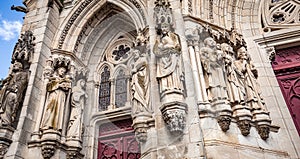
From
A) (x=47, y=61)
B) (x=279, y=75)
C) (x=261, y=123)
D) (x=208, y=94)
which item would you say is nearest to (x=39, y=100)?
(x=47, y=61)

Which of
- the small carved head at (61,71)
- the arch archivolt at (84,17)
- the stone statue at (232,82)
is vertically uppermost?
the arch archivolt at (84,17)

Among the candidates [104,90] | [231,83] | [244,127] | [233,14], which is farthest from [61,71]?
[233,14]

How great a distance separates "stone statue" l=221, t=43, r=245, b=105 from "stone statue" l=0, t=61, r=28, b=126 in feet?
12.2

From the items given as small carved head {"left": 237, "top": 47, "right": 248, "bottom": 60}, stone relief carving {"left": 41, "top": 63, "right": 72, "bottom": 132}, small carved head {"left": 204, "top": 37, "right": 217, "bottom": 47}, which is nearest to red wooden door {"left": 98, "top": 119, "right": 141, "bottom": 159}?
stone relief carving {"left": 41, "top": 63, "right": 72, "bottom": 132}

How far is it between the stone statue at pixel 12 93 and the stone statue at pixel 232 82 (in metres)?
3.71

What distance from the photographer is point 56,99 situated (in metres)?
5.18

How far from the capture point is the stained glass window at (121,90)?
19.4 feet

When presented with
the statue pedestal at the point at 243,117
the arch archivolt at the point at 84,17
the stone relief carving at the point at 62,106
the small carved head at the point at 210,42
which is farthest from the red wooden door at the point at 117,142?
the small carved head at the point at 210,42

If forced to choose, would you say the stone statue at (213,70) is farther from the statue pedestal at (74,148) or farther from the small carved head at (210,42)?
the statue pedestal at (74,148)

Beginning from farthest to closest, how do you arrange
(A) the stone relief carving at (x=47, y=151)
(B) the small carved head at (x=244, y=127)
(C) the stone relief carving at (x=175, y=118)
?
1. (A) the stone relief carving at (x=47, y=151)
2. (B) the small carved head at (x=244, y=127)
3. (C) the stone relief carving at (x=175, y=118)

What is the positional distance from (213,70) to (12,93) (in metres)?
3.57

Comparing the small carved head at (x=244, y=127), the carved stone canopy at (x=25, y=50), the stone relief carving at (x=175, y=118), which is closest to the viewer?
the stone relief carving at (x=175, y=118)

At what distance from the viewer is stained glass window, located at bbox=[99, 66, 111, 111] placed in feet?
19.9

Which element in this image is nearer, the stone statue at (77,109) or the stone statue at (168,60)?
the stone statue at (168,60)
